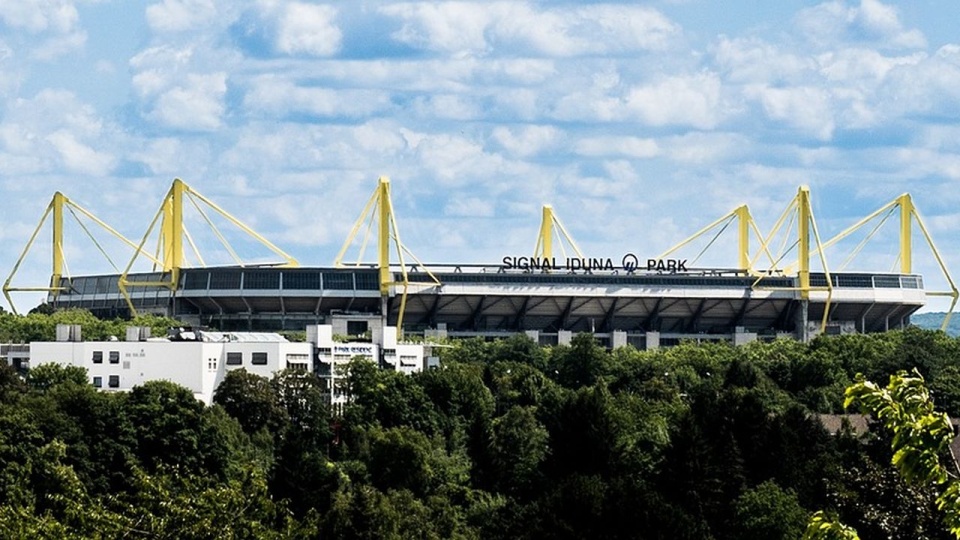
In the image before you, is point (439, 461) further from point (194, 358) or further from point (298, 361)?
point (298, 361)

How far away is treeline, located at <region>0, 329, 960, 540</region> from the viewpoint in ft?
208

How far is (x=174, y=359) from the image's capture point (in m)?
125

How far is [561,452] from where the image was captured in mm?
99062

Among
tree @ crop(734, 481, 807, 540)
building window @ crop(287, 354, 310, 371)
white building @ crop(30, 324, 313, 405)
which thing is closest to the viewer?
tree @ crop(734, 481, 807, 540)

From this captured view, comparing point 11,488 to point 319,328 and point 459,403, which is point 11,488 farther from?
point 319,328

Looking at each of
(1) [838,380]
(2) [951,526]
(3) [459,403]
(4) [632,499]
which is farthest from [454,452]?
(2) [951,526]

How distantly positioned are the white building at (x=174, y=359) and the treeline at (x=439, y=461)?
194 inches

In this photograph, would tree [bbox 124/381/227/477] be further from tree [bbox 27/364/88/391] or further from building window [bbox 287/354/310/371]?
building window [bbox 287/354/310/371]

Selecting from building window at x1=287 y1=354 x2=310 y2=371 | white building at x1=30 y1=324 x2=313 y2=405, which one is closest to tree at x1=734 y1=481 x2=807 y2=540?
white building at x1=30 y1=324 x2=313 y2=405

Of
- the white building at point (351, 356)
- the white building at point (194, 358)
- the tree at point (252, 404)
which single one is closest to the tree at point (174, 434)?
the tree at point (252, 404)

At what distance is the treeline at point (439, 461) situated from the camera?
6353 cm

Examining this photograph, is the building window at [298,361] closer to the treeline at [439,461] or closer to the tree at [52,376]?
the treeline at [439,461]

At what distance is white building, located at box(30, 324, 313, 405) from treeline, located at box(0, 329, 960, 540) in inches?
194

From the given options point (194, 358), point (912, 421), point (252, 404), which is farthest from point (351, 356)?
point (912, 421)
